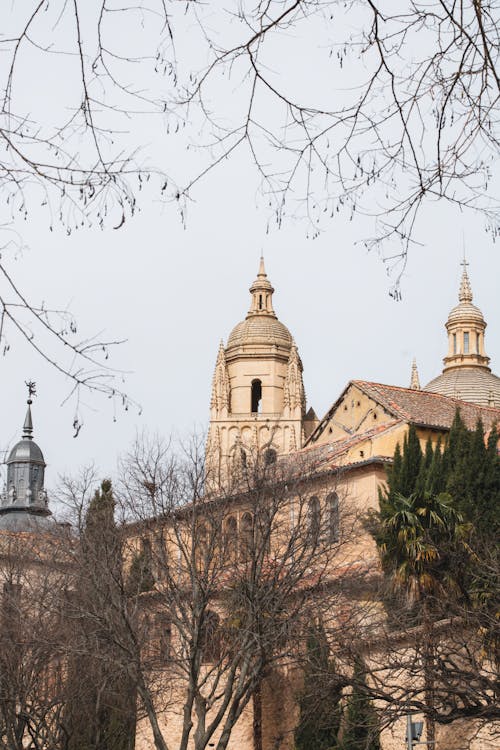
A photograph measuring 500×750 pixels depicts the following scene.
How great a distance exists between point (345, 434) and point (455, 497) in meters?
18.1

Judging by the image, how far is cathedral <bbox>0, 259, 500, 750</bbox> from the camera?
36.0 metres

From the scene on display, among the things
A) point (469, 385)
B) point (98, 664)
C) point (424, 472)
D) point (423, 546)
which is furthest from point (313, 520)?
point (469, 385)

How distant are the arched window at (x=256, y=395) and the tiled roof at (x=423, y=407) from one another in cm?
5223

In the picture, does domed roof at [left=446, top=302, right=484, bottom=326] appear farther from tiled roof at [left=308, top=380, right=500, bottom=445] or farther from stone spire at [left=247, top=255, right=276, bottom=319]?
tiled roof at [left=308, top=380, right=500, bottom=445]

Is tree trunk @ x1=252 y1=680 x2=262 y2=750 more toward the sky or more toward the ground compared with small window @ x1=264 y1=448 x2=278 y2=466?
more toward the ground

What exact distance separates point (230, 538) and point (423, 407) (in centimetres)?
1394

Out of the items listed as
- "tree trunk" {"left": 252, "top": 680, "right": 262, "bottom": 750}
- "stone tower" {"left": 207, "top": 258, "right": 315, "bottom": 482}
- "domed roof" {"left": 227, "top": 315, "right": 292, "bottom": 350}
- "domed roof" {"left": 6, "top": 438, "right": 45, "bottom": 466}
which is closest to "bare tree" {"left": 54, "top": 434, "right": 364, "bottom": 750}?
"tree trunk" {"left": 252, "top": 680, "right": 262, "bottom": 750}

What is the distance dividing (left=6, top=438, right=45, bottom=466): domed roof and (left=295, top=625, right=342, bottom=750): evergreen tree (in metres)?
52.0

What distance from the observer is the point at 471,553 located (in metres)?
27.1

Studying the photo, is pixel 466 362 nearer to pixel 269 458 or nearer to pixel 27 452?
pixel 27 452

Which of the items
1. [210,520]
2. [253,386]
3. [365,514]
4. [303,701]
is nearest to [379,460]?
[365,514]

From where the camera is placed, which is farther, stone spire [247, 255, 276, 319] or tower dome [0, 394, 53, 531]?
stone spire [247, 255, 276, 319]

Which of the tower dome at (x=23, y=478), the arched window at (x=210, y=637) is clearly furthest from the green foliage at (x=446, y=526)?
the tower dome at (x=23, y=478)

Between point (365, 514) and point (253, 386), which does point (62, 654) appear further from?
point (253, 386)
